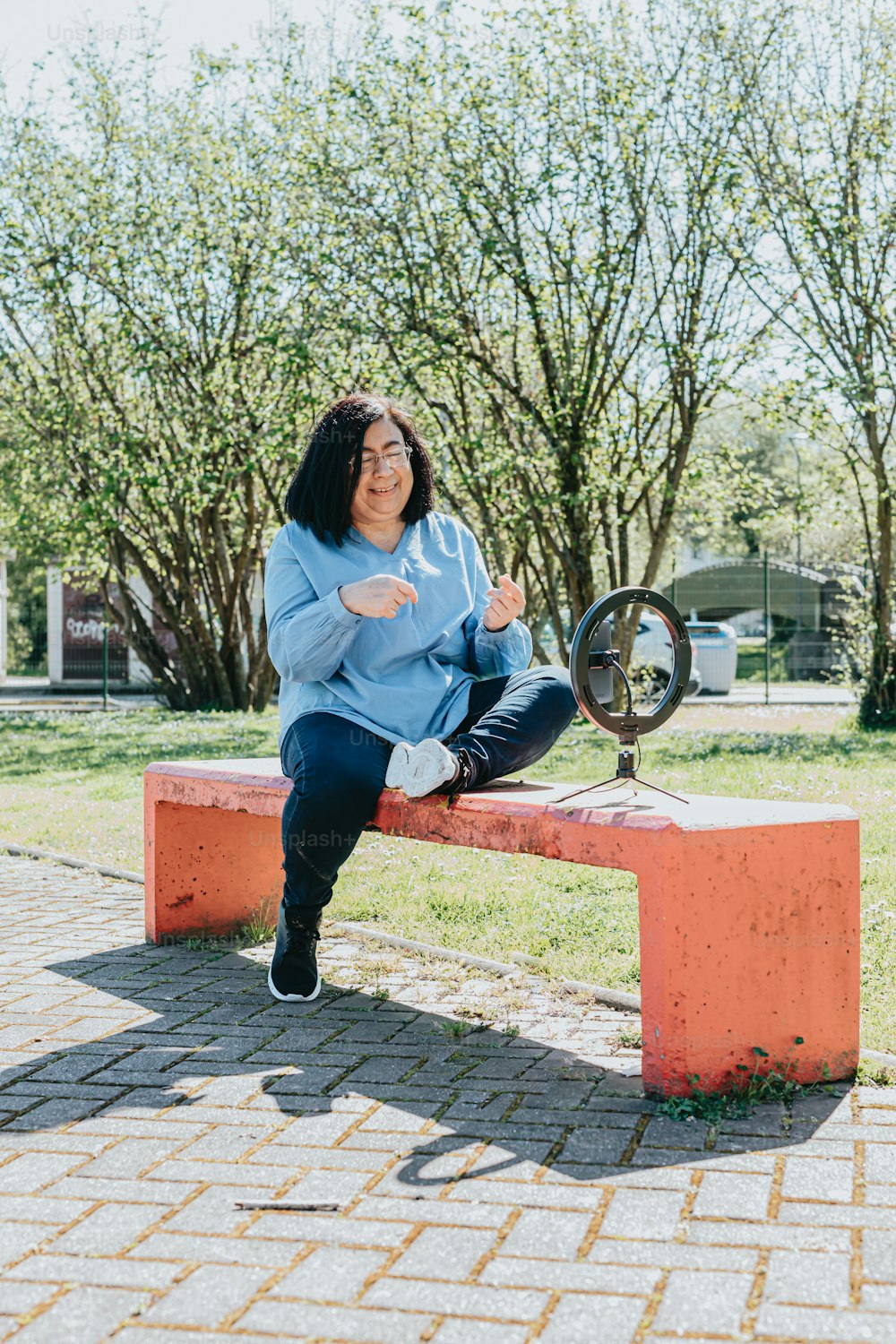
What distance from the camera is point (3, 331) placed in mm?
16922

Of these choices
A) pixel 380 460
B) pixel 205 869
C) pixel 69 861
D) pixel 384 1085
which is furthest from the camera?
pixel 69 861

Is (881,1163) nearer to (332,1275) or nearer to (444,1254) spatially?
(444,1254)

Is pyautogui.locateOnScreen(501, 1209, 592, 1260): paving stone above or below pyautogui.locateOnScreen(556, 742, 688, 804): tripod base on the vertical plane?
below

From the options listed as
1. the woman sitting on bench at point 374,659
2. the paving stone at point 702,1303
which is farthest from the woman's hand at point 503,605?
the paving stone at point 702,1303

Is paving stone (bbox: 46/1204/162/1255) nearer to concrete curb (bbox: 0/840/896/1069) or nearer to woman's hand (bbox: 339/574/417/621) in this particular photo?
woman's hand (bbox: 339/574/417/621)

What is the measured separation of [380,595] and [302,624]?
1.04 ft

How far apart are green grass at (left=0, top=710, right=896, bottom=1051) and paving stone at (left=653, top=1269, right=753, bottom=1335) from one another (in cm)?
143

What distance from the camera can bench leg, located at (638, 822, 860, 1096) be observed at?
123 inches

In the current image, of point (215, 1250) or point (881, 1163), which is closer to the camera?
point (215, 1250)

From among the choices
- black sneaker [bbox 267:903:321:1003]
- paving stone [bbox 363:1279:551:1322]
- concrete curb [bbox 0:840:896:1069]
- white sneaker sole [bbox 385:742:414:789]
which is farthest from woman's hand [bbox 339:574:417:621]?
paving stone [bbox 363:1279:551:1322]

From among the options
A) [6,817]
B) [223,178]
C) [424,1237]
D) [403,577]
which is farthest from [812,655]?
[424,1237]

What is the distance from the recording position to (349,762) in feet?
12.4

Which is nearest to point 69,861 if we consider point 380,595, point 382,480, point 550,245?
point 382,480

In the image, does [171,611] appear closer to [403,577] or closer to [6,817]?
[6,817]
